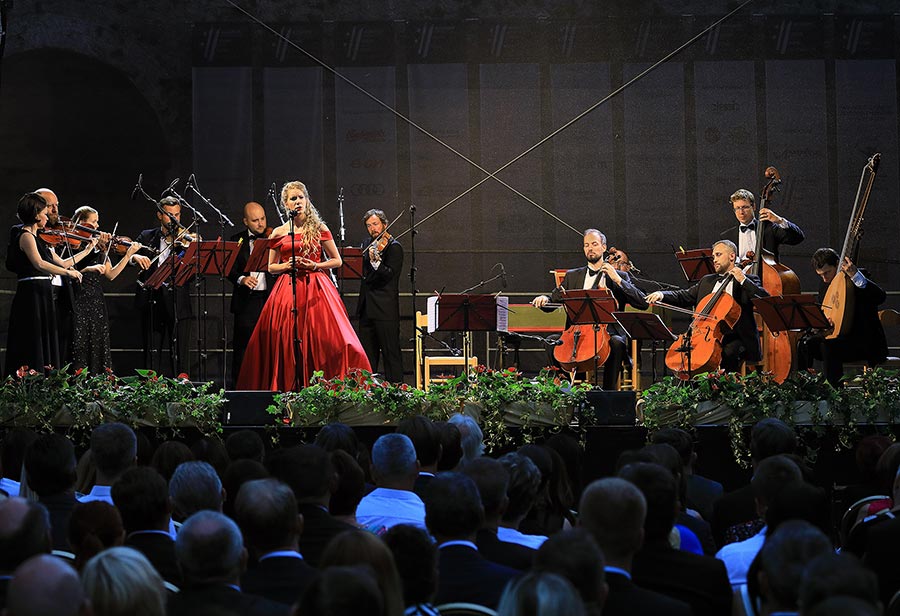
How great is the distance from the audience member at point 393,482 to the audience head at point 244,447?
2.76 ft

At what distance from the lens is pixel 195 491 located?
359 centimetres

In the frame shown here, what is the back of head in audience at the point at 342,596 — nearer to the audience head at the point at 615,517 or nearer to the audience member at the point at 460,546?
the audience member at the point at 460,546

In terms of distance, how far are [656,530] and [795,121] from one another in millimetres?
11137

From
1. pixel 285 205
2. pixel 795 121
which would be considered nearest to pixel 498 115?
pixel 795 121

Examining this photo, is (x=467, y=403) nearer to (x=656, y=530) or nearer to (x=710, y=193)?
(x=656, y=530)

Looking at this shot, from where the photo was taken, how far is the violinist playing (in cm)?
971

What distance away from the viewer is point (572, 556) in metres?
2.50

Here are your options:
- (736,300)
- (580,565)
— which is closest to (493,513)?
(580,565)

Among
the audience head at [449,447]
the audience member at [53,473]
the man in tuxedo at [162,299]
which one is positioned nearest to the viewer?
the audience member at [53,473]

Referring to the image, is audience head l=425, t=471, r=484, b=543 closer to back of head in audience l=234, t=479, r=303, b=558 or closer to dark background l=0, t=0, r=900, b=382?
back of head in audience l=234, t=479, r=303, b=558

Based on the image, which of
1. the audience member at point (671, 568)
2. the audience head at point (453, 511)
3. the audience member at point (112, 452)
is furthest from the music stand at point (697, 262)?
the audience head at point (453, 511)

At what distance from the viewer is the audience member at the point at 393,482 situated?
415 centimetres

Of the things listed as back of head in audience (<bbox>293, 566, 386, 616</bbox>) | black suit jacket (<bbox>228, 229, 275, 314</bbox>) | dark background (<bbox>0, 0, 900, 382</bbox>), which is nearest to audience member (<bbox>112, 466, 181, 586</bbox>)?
back of head in audience (<bbox>293, 566, 386, 616</bbox>)

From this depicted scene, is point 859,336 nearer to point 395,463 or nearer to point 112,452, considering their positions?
point 395,463
